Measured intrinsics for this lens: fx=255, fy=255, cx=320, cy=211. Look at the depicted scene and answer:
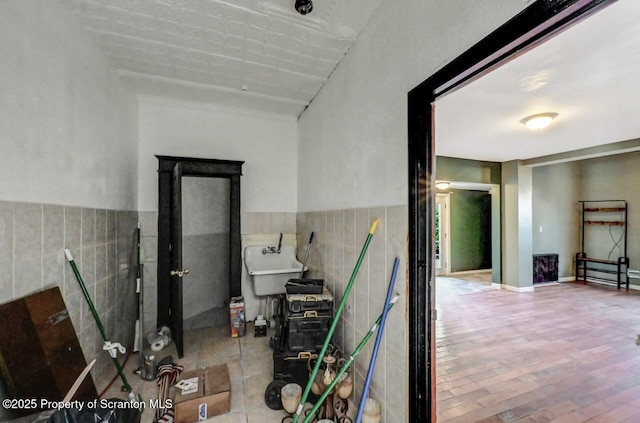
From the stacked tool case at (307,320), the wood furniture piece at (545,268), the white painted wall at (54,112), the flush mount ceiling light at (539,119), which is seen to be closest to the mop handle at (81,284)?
the white painted wall at (54,112)

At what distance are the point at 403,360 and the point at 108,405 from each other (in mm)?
1431

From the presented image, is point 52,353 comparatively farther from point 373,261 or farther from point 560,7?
point 560,7

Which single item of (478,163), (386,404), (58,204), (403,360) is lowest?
(386,404)

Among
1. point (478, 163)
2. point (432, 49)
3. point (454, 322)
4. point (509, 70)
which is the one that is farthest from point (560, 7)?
point (478, 163)

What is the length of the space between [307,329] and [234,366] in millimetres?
874

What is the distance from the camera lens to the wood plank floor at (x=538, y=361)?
1838 mm

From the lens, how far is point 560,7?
2.26 ft

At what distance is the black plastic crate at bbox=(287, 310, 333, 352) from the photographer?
189cm

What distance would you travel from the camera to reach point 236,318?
279cm

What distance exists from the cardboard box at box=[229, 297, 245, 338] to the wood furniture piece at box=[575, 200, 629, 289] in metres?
7.17

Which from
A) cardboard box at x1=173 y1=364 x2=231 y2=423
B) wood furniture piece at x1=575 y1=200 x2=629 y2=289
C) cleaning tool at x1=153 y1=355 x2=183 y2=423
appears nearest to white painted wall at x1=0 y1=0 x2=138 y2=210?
cleaning tool at x1=153 y1=355 x2=183 y2=423

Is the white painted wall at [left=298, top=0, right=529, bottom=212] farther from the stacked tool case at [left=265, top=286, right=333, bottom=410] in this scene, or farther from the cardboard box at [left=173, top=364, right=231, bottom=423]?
the cardboard box at [left=173, top=364, right=231, bottom=423]

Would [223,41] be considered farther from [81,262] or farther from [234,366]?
[234,366]

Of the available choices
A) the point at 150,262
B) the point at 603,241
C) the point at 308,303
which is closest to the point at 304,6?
the point at 308,303
